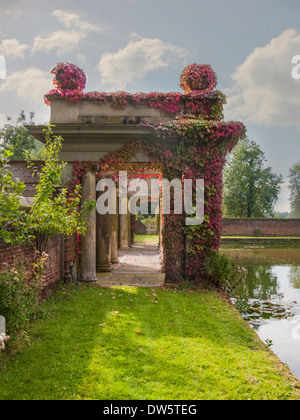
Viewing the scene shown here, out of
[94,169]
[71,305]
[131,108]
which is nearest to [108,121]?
[131,108]

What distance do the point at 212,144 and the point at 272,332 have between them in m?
4.66

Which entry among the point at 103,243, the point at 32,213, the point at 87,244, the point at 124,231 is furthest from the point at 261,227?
the point at 32,213

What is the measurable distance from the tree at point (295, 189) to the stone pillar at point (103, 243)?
5882cm

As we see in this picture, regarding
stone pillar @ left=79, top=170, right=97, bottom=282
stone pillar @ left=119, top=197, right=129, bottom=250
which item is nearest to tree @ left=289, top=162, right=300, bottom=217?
stone pillar @ left=119, top=197, right=129, bottom=250

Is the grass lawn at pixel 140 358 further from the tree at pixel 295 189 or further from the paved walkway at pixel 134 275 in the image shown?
the tree at pixel 295 189

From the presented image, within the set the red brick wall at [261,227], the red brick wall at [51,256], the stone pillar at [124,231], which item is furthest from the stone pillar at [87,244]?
the red brick wall at [261,227]

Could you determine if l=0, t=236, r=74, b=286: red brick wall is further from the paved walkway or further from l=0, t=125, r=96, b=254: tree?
the paved walkway

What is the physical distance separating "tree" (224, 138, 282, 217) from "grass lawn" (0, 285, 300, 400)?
31554 mm

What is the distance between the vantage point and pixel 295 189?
62.7 metres

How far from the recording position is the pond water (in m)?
5.29

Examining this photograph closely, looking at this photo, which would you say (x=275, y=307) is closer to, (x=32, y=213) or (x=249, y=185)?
(x=32, y=213)

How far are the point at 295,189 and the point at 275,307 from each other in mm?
61366

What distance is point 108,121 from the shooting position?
8.40 meters
